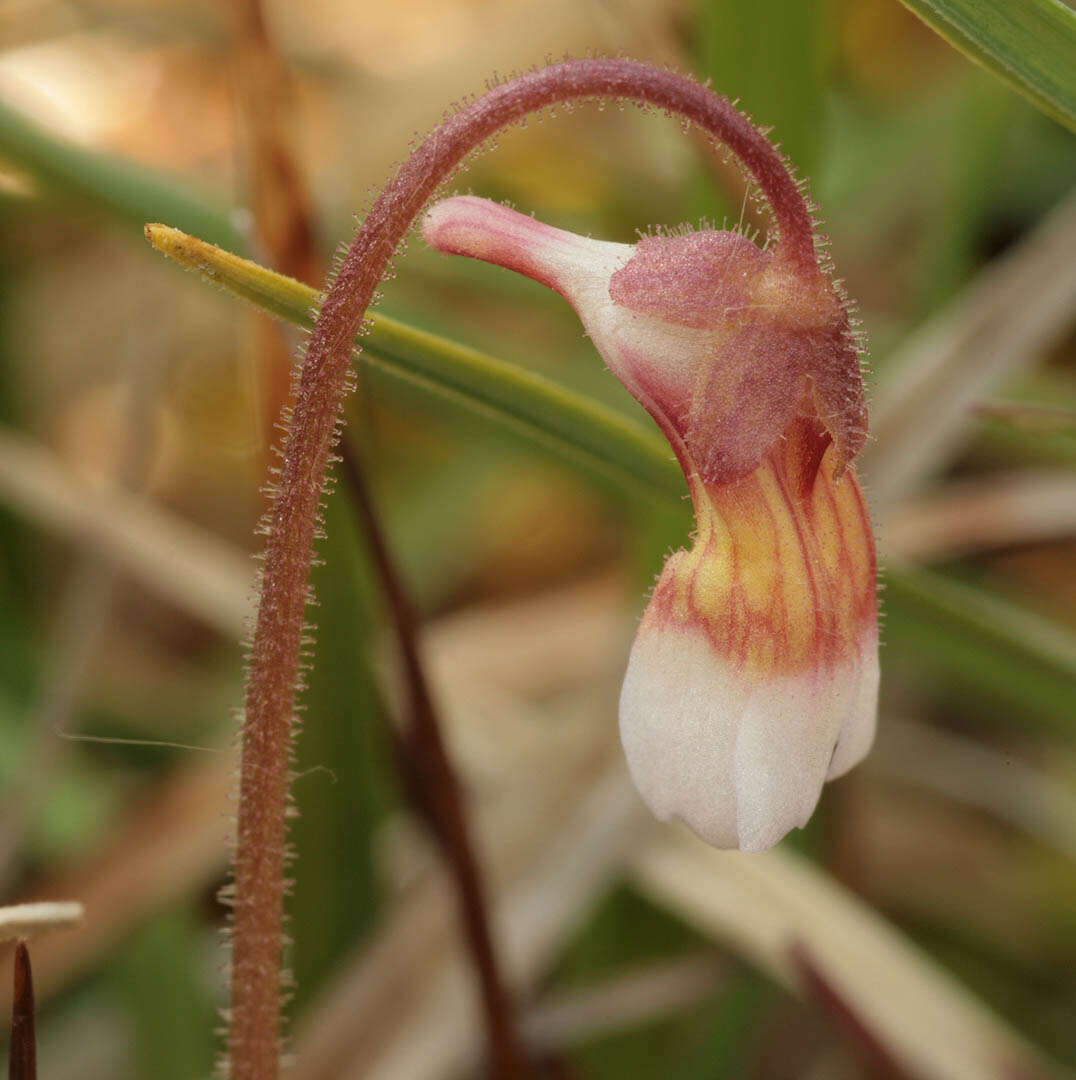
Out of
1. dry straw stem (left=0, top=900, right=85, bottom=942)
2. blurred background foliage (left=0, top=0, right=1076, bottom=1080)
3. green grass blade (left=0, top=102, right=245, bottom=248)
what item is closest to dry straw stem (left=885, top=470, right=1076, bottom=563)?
blurred background foliage (left=0, top=0, right=1076, bottom=1080)

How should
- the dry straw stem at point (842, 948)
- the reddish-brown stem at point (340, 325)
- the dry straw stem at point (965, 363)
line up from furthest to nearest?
the dry straw stem at point (965, 363) < the dry straw stem at point (842, 948) < the reddish-brown stem at point (340, 325)

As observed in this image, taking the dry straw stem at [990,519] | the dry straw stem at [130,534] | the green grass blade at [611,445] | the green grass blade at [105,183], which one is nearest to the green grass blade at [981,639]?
the green grass blade at [611,445]

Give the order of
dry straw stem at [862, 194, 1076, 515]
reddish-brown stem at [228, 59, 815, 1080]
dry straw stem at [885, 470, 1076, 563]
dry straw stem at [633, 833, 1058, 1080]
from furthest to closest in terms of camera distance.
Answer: dry straw stem at [885, 470, 1076, 563] < dry straw stem at [862, 194, 1076, 515] < dry straw stem at [633, 833, 1058, 1080] < reddish-brown stem at [228, 59, 815, 1080]

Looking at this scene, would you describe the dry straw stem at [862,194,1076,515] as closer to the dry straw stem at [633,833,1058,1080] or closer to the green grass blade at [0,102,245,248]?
the dry straw stem at [633,833,1058,1080]

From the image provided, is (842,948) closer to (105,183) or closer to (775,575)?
(775,575)

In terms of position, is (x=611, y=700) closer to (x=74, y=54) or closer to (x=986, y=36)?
(x=986, y=36)

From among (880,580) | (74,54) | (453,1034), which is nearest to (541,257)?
(880,580)

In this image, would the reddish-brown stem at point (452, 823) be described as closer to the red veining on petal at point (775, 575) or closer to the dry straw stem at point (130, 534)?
the red veining on petal at point (775, 575)
